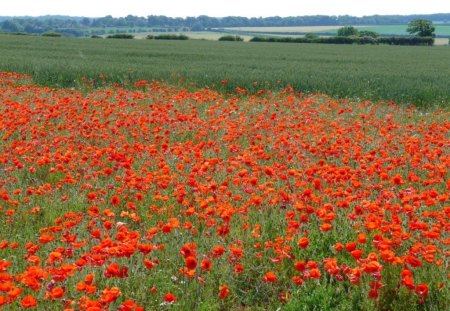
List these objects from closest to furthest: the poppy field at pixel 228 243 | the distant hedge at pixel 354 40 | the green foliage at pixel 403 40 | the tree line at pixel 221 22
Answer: the poppy field at pixel 228 243 → the distant hedge at pixel 354 40 → the green foliage at pixel 403 40 → the tree line at pixel 221 22

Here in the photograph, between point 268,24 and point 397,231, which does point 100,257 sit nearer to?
point 397,231

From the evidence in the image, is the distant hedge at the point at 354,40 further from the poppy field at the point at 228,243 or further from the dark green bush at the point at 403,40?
the poppy field at the point at 228,243

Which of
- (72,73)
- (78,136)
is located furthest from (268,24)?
(78,136)

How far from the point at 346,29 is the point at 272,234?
111 m

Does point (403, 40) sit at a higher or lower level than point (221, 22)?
lower

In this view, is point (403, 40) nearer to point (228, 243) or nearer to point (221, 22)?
point (228, 243)

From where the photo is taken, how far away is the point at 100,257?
11.0ft

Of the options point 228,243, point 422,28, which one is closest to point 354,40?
point 422,28

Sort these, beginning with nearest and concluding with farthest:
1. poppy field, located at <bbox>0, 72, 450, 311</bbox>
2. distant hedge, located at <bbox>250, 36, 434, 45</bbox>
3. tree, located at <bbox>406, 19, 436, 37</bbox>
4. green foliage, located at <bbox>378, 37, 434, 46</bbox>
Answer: poppy field, located at <bbox>0, 72, 450, 311</bbox>, distant hedge, located at <bbox>250, 36, 434, 45</bbox>, green foliage, located at <bbox>378, 37, 434, 46</bbox>, tree, located at <bbox>406, 19, 436, 37</bbox>

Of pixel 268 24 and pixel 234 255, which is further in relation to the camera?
pixel 268 24

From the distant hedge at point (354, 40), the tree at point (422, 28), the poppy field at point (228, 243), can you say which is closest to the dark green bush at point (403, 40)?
the distant hedge at point (354, 40)

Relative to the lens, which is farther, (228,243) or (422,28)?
(422,28)

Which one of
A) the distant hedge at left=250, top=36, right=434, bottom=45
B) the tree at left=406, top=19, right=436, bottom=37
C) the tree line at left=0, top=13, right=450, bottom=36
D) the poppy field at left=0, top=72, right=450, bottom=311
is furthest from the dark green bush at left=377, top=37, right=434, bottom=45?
the tree line at left=0, top=13, right=450, bottom=36

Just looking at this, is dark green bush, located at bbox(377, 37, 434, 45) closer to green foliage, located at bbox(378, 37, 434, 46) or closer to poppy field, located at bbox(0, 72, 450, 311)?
green foliage, located at bbox(378, 37, 434, 46)
